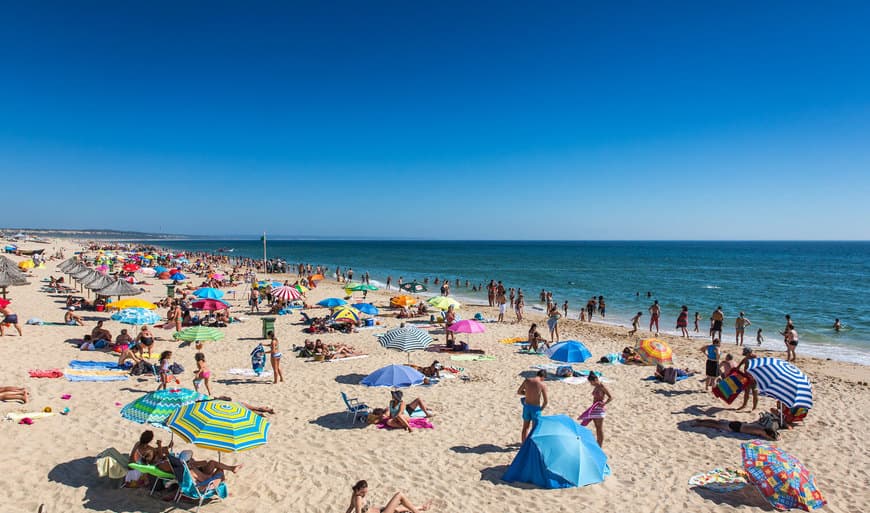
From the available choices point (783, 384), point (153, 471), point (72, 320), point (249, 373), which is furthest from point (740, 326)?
point (72, 320)

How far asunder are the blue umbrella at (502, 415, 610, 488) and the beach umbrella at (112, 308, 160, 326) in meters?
11.5

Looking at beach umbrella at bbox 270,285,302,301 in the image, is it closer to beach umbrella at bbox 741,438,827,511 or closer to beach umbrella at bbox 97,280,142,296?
beach umbrella at bbox 97,280,142,296

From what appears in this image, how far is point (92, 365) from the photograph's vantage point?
1182 centimetres

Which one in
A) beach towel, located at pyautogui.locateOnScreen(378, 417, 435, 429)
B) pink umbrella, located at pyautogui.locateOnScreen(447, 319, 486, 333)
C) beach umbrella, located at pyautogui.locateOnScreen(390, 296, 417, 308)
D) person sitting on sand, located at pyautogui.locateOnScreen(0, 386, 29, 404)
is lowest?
A: beach towel, located at pyautogui.locateOnScreen(378, 417, 435, 429)

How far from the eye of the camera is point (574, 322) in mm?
23594

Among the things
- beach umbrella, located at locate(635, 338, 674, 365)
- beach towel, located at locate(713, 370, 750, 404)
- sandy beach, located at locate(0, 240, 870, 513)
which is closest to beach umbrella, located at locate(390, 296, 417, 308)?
sandy beach, located at locate(0, 240, 870, 513)

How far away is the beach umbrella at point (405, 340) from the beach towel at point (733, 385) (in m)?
6.45

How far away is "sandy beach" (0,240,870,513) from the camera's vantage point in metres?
6.34

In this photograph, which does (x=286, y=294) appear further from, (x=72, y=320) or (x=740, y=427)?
(x=740, y=427)

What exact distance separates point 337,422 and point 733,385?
7984 mm

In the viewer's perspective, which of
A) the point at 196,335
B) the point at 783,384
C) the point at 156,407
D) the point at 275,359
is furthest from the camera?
the point at 196,335

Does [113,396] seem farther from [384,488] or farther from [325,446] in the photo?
[384,488]

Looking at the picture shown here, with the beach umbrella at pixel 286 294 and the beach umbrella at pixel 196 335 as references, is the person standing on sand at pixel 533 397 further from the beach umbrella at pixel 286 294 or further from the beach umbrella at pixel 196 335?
the beach umbrella at pixel 286 294

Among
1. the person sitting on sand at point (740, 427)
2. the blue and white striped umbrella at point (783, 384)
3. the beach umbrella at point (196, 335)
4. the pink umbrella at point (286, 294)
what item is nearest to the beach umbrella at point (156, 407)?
the beach umbrella at point (196, 335)
